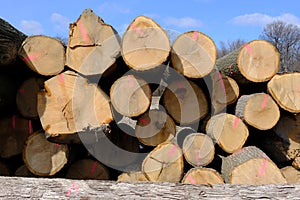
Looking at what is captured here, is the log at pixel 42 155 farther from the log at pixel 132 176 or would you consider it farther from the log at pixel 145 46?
the log at pixel 145 46

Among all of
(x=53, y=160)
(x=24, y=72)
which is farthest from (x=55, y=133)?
(x=24, y=72)

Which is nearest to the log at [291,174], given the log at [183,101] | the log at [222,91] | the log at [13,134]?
the log at [222,91]

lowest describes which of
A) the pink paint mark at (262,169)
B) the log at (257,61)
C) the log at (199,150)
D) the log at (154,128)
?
the pink paint mark at (262,169)

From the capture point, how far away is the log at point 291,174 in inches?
114

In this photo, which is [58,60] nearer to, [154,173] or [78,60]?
[78,60]

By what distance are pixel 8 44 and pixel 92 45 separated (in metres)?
0.64

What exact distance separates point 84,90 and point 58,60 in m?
0.36

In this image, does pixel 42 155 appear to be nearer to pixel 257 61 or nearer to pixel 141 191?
pixel 141 191

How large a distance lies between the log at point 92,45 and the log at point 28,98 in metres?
0.42

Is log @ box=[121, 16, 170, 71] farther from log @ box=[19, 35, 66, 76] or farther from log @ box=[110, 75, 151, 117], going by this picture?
log @ box=[19, 35, 66, 76]

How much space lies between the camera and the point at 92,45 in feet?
8.29

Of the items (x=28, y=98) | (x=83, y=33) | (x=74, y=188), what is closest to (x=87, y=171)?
(x=28, y=98)

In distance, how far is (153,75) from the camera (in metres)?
2.56

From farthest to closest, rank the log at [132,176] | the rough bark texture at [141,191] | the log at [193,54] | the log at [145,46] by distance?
the log at [132,176], the log at [193,54], the log at [145,46], the rough bark texture at [141,191]
